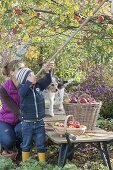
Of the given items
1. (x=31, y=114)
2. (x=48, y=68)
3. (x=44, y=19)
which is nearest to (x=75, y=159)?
(x=31, y=114)

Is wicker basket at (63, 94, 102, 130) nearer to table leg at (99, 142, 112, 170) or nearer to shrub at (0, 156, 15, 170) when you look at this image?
table leg at (99, 142, 112, 170)

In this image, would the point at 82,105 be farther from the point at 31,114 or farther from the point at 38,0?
the point at 38,0

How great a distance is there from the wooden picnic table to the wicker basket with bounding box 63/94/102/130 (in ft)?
0.52

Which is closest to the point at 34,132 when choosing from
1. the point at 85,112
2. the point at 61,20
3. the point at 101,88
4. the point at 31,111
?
the point at 31,111

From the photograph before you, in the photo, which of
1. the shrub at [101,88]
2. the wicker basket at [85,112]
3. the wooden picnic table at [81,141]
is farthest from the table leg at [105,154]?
the shrub at [101,88]

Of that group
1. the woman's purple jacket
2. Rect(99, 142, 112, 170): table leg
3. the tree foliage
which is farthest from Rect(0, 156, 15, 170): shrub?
the tree foliage

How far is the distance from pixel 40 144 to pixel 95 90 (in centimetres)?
438

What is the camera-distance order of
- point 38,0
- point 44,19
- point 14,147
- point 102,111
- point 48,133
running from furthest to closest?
point 102,111
point 14,147
point 48,133
point 44,19
point 38,0

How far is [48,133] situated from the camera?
189 inches

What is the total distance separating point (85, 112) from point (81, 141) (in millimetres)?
729

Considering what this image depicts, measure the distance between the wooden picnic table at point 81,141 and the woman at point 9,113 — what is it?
0.56 metres

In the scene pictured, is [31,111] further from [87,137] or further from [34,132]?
[87,137]

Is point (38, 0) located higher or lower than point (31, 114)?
higher

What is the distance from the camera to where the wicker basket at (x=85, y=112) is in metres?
4.99
